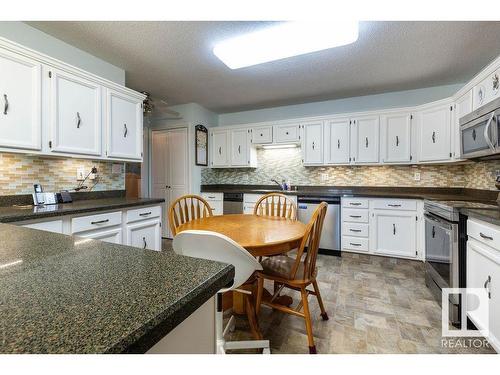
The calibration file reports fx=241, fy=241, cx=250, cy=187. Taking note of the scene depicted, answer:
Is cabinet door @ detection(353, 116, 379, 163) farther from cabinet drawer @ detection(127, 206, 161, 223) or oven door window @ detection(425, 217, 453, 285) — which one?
cabinet drawer @ detection(127, 206, 161, 223)

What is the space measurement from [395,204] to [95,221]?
3448mm

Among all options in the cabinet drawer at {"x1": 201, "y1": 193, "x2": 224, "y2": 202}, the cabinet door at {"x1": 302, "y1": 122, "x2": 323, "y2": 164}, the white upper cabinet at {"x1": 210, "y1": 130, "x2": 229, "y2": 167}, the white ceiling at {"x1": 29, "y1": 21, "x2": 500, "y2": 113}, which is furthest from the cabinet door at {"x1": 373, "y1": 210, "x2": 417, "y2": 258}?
the white upper cabinet at {"x1": 210, "y1": 130, "x2": 229, "y2": 167}

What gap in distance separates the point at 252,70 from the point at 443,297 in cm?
298

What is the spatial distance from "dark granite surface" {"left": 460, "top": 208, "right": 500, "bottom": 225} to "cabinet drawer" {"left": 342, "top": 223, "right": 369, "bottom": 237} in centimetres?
164

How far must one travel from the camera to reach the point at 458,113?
2820mm

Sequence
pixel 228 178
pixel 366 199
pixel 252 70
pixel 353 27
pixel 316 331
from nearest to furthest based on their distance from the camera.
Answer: pixel 316 331
pixel 353 27
pixel 252 70
pixel 366 199
pixel 228 178

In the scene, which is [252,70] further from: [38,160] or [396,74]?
[38,160]

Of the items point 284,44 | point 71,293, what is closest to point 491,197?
point 284,44

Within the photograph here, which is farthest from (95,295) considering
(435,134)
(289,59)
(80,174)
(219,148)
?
(219,148)

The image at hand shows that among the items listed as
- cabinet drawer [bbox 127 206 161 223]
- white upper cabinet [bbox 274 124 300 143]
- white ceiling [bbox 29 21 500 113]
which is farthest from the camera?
white upper cabinet [bbox 274 124 300 143]

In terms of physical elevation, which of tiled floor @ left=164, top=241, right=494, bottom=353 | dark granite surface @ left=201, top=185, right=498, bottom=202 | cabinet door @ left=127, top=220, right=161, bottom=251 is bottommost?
→ tiled floor @ left=164, top=241, right=494, bottom=353

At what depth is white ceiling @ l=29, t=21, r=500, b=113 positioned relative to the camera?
2.16m

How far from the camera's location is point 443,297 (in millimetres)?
1952

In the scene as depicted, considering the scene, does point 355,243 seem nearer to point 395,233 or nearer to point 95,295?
point 395,233
